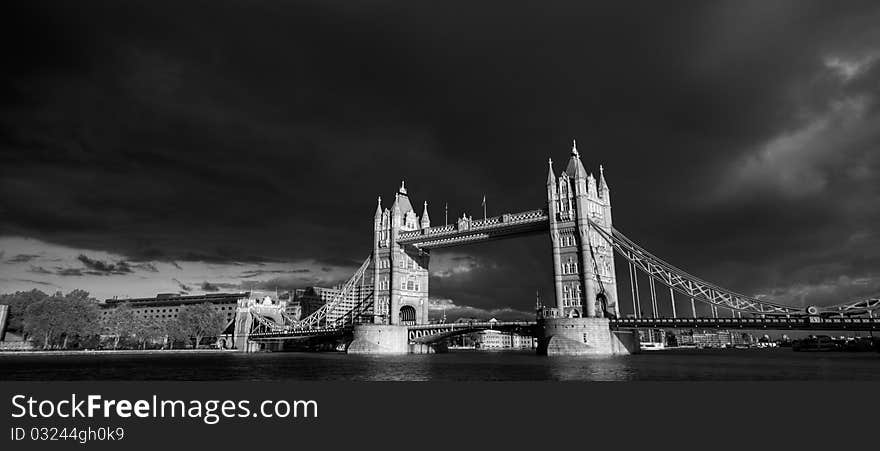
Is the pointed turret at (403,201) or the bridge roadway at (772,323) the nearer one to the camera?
the bridge roadway at (772,323)

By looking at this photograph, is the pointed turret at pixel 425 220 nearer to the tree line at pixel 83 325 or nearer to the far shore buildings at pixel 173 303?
the tree line at pixel 83 325

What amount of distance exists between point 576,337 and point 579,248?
15091mm

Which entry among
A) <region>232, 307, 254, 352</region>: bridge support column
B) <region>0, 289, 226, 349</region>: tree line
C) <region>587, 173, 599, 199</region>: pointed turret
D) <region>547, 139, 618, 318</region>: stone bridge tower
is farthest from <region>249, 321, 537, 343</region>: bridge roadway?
<region>0, 289, 226, 349</region>: tree line

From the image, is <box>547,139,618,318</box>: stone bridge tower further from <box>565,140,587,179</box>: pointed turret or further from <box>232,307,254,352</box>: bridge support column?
<box>232,307,254,352</box>: bridge support column

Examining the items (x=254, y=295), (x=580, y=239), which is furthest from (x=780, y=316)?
(x=254, y=295)

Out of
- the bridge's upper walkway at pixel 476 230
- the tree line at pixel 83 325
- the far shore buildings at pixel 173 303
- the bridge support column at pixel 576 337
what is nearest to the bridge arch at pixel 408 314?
the bridge's upper walkway at pixel 476 230

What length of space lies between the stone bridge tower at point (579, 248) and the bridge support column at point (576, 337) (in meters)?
5.17

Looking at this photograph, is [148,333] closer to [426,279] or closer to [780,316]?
[426,279]

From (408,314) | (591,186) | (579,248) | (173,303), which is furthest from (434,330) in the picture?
(173,303)

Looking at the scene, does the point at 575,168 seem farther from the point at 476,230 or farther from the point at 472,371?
the point at 472,371

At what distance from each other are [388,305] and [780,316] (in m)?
62.6

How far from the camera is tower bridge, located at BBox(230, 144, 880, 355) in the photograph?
67375mm

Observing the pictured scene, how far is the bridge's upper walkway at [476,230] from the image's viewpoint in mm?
86500

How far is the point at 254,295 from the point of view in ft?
581
